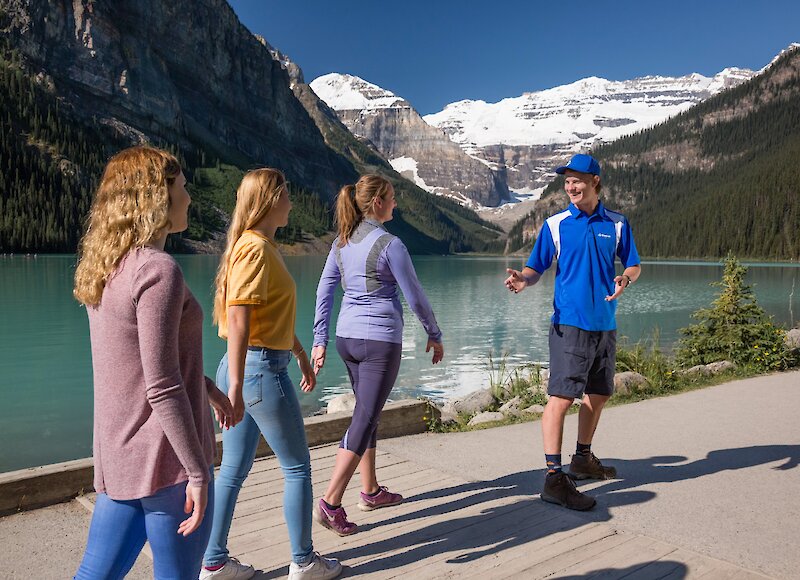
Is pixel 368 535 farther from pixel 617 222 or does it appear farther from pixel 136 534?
pixel 617 222

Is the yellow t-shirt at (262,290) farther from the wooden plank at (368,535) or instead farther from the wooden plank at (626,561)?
the wooden plank at (626,561)

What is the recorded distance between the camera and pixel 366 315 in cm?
434

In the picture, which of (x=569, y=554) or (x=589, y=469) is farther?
(x=589, y=469)

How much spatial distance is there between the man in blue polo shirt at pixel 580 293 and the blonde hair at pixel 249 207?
6.96ft

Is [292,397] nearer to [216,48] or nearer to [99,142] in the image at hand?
[99,142]

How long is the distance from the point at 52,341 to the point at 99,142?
132 m

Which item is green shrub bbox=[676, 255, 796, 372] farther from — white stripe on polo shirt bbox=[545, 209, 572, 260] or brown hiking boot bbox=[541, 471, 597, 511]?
brown hiking boot bbox=[541, 471, 597, 511]

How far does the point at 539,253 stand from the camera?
5.40 m

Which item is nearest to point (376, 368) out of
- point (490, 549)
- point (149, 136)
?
point (490, 549)

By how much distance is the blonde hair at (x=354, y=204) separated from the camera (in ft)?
14.7

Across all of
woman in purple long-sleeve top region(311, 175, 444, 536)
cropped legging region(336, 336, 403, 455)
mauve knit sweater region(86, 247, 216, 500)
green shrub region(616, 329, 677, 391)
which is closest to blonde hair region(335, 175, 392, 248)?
Result: woman in purple long-sleeve top region(311, 175, 444, 536)

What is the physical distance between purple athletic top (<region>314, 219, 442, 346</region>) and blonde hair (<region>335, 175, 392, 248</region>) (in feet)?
0.21

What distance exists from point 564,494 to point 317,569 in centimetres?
203

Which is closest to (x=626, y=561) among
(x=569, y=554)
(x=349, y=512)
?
(x=569, y=554)
